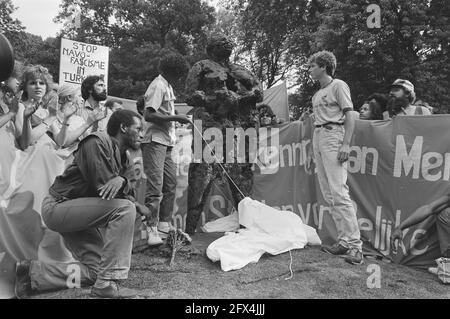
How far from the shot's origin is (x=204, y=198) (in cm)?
490

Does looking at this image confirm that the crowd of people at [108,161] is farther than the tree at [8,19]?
No

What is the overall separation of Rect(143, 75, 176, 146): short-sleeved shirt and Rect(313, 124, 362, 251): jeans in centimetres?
167

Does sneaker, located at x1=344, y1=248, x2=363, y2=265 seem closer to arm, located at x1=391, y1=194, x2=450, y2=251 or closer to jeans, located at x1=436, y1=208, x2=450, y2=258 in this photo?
arm, located at x1=391, y1=194, x2=450, y2=251

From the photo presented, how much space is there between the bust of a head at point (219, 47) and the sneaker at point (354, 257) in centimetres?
273

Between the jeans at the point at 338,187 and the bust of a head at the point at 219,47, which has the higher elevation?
the bust of a head at the point at 219,47

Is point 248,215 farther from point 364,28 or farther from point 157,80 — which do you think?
point 364,28

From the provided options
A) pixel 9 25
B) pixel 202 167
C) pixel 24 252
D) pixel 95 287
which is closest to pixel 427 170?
pixel 202 167

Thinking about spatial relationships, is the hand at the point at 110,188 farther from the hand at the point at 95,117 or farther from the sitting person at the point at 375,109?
the sitting person at the point at 375,109

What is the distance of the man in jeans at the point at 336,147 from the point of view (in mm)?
4145

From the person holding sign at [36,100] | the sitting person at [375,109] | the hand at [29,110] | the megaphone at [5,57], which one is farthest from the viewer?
the sitting person at [375,109]

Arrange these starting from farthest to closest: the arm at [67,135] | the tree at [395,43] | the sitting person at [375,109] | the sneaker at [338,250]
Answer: the tree at [395,43] < the sitting person at [375,109] < the sneaker at [338,250] < the arm at [67,135]

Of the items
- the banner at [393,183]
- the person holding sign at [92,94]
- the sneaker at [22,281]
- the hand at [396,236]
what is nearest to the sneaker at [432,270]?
the banner at [393,183]

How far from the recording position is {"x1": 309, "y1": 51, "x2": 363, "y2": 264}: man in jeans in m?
4.14

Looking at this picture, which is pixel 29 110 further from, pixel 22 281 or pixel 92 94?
pixel 22 281
